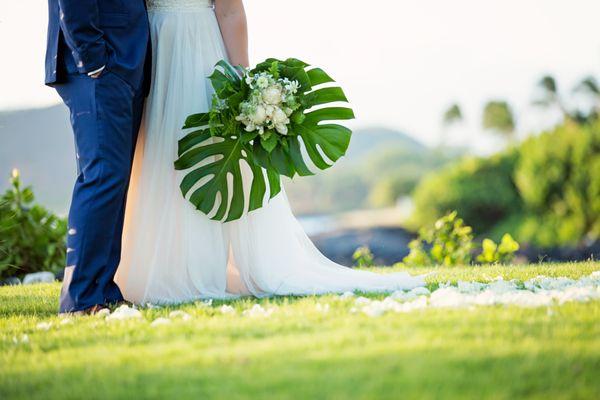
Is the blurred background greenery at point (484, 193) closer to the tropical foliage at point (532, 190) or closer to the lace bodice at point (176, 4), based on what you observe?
the tropical foliage at point (532, 190)

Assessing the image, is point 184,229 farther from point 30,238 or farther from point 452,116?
point 452,116

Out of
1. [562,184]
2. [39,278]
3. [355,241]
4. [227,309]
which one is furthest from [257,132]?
[562,184]

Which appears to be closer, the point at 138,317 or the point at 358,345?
the point at 358,345

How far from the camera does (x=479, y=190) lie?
22.6 metres

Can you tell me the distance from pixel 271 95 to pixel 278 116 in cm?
12

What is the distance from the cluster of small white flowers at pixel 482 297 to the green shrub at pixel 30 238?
4.38 meters

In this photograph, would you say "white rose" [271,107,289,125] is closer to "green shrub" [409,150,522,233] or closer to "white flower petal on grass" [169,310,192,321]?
"white flower petal on grass" [169,310,192,321]

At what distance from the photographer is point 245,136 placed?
13.4ft

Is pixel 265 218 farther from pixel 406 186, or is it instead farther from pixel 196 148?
pixel 406 186

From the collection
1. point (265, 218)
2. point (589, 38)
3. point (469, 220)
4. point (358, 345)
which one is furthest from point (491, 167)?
point (358, 345)

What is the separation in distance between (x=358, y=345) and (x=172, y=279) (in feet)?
6.02

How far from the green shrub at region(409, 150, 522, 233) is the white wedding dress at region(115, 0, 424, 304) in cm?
1862

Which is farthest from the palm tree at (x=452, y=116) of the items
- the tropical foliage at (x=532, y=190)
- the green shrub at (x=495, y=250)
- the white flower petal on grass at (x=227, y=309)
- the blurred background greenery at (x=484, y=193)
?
the white flower petal on grass at (x=227, y=309)

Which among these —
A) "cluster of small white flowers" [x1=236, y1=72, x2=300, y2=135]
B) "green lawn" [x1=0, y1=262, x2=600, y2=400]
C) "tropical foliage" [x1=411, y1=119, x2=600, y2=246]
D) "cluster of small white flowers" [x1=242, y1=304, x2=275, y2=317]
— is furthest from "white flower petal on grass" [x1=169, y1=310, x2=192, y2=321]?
"tropical foliage" [x1=411, y1=119, x2=600, y2=246]
